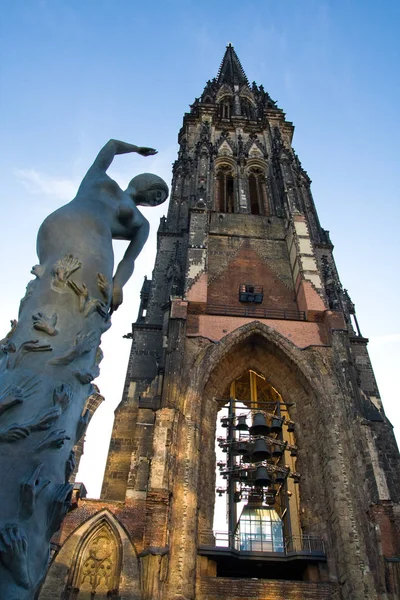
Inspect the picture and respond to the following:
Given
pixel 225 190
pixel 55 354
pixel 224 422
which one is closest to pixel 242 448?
pixel 224 422

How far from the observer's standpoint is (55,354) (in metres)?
2.61

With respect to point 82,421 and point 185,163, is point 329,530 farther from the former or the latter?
point 185,163

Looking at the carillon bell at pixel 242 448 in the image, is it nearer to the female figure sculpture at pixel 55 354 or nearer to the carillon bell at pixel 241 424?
the carillon bell at pixel 241 424

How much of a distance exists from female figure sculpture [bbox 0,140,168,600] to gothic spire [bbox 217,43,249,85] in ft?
112

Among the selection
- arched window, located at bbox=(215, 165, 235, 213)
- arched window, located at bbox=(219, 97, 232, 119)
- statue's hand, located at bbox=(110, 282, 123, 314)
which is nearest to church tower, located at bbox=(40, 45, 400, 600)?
arched window, located at bbox=(215, 165, 235, 213)

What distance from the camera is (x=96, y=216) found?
135 inches

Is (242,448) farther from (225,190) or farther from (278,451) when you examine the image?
(225,190)

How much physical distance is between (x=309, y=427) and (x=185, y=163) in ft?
51.2

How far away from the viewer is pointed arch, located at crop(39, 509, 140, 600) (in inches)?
376

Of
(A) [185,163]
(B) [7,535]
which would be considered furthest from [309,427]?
(A) [185,163]

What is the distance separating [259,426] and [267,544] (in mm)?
2922

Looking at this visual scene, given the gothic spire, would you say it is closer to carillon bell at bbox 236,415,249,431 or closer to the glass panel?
carillon bell at bbox 236,415,249,431

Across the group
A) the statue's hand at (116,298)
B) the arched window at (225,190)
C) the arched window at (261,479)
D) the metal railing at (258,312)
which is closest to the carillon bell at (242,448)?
the arched window at (261,479)

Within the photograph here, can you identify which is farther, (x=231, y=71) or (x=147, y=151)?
(x=231, y=71)
